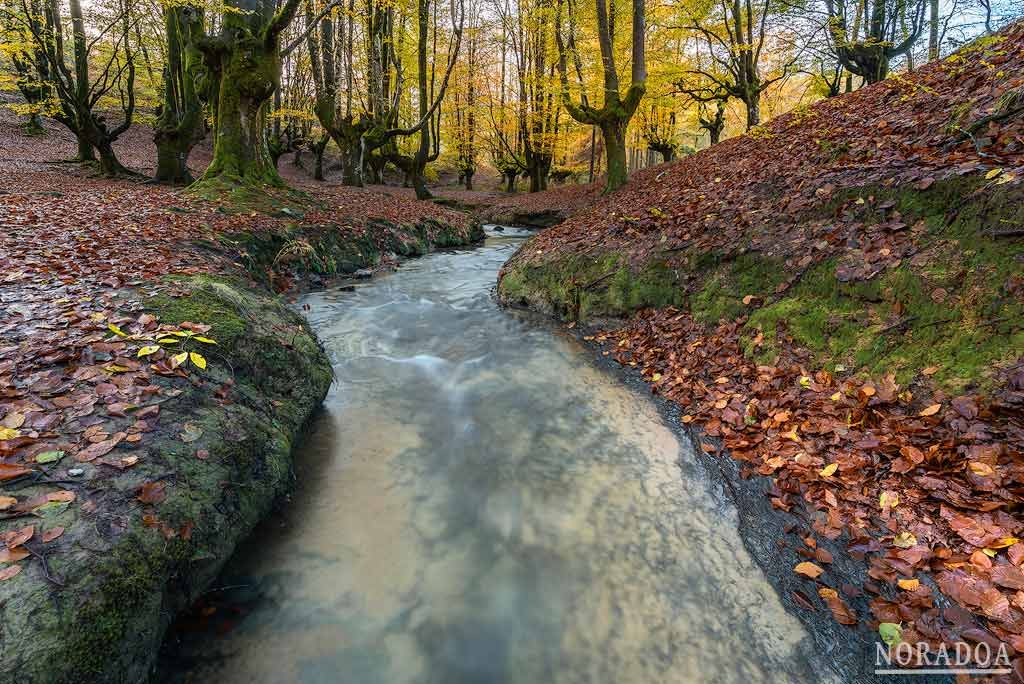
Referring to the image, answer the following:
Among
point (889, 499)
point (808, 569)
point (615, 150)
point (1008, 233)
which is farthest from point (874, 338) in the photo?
point (615, 150)

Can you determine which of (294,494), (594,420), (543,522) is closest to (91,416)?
(294,494)

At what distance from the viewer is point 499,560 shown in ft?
10.3

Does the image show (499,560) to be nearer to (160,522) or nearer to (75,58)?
(160,522)

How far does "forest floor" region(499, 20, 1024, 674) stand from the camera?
2.45 m

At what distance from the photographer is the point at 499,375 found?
5766 millimetres

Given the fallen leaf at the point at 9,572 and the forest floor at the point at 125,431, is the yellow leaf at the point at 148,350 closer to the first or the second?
the forest floor at the point at 125,431

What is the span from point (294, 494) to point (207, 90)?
1294 centimetres

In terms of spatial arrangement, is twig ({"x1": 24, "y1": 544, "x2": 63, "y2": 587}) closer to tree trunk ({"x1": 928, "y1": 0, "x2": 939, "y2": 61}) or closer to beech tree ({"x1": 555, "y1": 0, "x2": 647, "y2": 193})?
beech tree ({"x1": 555, "y1": 0, "x2": 647, "y2": 193})

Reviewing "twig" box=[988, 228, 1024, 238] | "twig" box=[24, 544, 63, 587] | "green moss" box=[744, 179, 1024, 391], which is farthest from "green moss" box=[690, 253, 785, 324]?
"twig" box=[24, 544, 63, 587]

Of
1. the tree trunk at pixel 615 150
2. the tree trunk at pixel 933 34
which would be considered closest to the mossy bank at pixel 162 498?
the tree trunk at pixel 615 150

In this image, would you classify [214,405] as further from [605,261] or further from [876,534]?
[605,261]

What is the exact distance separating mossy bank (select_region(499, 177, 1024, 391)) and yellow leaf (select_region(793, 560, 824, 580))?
157 cm

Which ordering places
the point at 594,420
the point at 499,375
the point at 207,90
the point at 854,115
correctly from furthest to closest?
the point at 207,90 < the point at 854,115 < the point at 499,375 < the point at 594,420

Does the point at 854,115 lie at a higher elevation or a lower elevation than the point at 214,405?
higher
